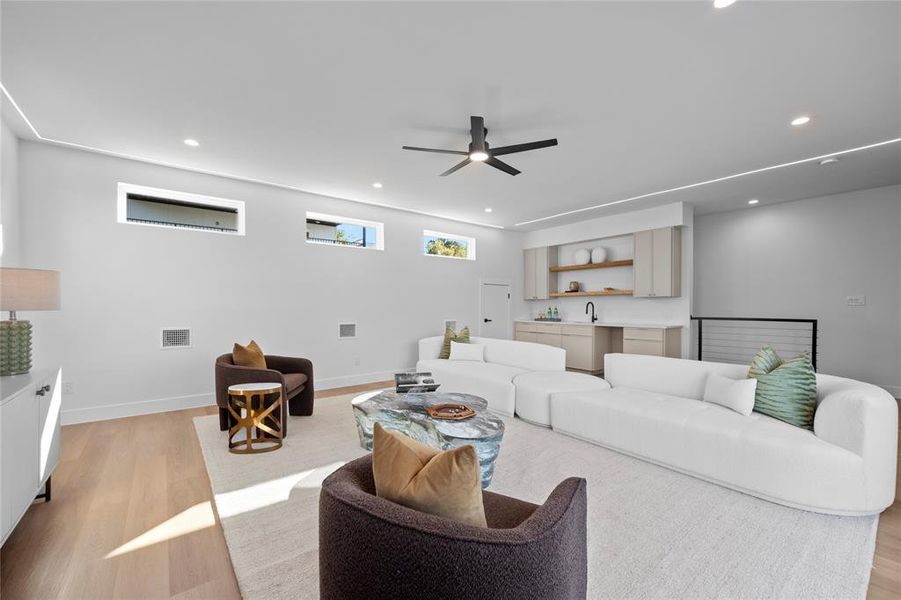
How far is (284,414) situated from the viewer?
3455mm

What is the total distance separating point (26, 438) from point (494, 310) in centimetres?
665

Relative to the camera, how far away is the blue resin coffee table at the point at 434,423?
100 inches

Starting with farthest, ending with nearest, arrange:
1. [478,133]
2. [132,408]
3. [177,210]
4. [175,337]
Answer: [177,210] → [175,337] → [132,408] → [478,133]

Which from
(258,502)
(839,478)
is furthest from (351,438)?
(839,478)

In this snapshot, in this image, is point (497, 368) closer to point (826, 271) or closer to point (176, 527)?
point (176, 527)

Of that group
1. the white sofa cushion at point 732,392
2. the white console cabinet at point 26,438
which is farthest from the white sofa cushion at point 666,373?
the white console cabinet at point 26,438

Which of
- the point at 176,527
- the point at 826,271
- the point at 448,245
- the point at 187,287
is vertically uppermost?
the point at 448,245

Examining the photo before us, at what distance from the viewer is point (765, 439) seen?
241 centimetres

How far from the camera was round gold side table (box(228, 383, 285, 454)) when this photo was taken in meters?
3.17

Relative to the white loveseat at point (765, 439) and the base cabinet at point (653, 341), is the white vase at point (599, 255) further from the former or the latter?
the white loveseat at point (765, 439)

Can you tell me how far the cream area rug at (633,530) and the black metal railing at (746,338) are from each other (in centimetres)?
417

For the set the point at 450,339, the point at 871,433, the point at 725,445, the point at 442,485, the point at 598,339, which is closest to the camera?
the point at 442,485

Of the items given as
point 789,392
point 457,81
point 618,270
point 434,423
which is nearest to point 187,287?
point 434,423

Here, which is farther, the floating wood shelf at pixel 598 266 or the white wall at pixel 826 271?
the floating wood shelf at pixel 598 266
